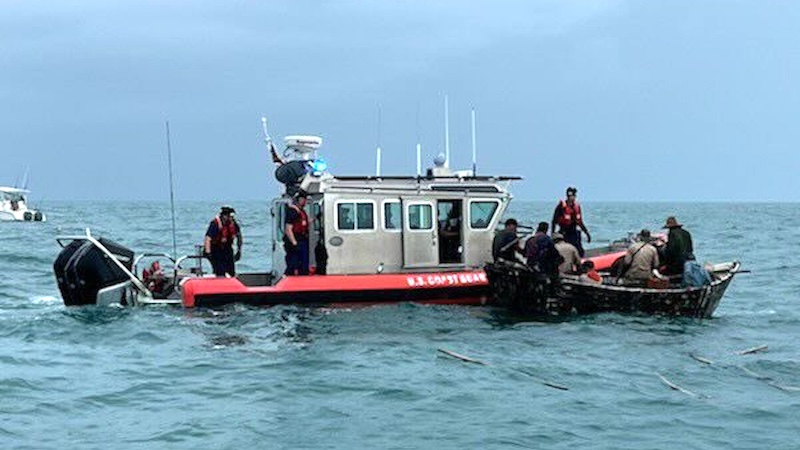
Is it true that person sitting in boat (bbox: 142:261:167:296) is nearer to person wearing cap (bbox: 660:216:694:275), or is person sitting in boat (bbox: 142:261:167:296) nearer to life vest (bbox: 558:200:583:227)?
life vest (bbox: 558:200:583:227)

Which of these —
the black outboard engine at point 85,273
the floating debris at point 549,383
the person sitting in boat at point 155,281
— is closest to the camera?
the floating debris at point 549,383

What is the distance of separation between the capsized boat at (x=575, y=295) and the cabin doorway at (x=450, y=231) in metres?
1.22

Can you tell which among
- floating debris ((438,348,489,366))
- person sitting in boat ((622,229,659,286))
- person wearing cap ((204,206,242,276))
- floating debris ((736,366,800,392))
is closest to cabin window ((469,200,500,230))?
person sitting in boat ((622,229,659,286))

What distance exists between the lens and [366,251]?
20.4m

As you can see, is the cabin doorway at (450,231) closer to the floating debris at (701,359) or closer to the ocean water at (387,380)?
the ocean water at (387,380)

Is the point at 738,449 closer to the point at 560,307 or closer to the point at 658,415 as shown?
the point at 658,415

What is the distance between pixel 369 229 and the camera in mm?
20391

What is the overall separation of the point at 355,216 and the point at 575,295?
4.03 m

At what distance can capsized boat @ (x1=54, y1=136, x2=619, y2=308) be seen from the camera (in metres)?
19.8

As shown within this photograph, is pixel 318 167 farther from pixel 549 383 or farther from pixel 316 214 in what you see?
pixel 549 383

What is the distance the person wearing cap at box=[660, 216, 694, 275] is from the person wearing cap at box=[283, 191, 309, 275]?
21.0 ft

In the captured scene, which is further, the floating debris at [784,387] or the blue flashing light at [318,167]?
the blue flashing light at [318,167]

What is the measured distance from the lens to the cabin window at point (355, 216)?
2025 cm

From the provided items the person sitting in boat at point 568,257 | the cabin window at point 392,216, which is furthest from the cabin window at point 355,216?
A: the person sitting in boat at point 568,257
